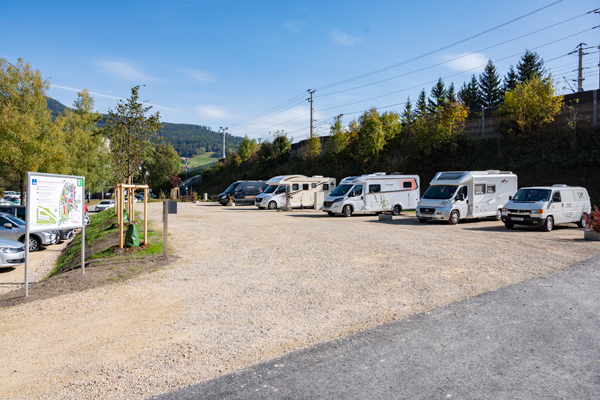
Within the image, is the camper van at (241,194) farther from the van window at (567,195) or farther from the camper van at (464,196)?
the van window at (567,195)

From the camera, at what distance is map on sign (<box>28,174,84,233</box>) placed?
7.36m

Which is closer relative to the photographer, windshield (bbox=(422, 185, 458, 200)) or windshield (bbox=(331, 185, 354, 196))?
windshield (bbox=(422, 185, 458, 200))

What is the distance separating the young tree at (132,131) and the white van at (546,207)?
1517cm

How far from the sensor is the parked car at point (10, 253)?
34.5 ft

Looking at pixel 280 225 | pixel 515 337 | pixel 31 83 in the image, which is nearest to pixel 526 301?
pixel 515 337

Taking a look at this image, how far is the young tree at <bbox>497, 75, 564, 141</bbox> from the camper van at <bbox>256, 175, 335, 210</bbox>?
13272 mm

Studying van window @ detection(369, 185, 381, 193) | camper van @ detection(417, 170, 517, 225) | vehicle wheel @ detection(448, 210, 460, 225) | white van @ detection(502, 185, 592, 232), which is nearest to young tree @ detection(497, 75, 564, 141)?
camper van @ detection(417, 170, 517, 225)

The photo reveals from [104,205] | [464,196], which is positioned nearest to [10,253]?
[464,196]

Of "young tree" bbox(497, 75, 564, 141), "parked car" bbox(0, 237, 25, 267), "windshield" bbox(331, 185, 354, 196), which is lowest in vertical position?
"parked car" bbox(0, 237, 25, 267)

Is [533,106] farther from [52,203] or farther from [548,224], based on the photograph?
Answer: [52,203]

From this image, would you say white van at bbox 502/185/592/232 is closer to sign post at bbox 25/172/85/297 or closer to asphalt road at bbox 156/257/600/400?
asphalt road at bbox 156/257/600/400

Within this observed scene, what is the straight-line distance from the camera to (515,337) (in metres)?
4.53

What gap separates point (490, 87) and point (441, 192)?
38.8 m

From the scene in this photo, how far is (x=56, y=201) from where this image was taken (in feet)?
25.5
